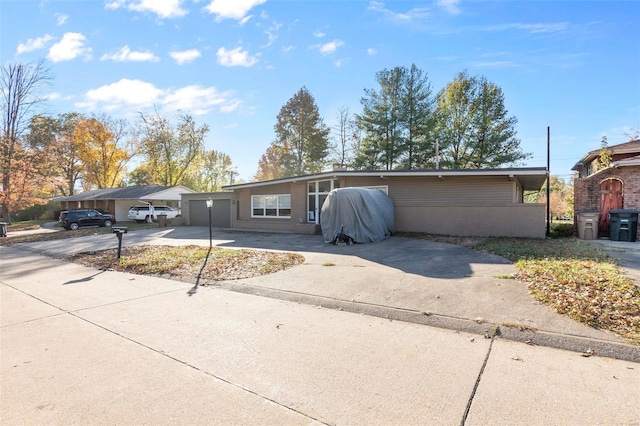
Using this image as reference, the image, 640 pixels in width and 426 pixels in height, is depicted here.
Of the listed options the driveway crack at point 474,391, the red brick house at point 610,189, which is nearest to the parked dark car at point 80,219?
the driveway crack at point 474,391

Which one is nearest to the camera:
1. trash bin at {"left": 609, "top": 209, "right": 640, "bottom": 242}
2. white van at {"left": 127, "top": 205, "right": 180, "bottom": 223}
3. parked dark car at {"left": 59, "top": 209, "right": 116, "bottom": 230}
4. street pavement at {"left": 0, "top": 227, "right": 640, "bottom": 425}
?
street pavement at {"left": 0, "top": 227, "right": 640, "bottom": 425}

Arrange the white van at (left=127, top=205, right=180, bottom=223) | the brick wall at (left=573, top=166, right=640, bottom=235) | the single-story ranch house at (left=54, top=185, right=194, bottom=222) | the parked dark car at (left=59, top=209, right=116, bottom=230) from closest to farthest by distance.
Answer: the brick wall at (left=573, top=166, right=640, bottom=235), the parked dark car at (left=59, top=209, right=116, bottom=230), the white van at (left=127, top=205, right=180, bottom=223), the single-story ranch house at (left=54, top=185, right=194, bottom=222)

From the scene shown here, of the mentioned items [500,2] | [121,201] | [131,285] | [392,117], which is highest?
[392,117]

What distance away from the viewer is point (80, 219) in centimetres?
2398

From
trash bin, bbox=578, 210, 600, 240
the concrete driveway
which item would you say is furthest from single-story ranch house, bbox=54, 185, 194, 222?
trash bin, bbox=578, 210, 600, 240

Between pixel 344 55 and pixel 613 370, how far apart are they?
47.0 feet

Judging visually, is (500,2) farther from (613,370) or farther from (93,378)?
(93,378)

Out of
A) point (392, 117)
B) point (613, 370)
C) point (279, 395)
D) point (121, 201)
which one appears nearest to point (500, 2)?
point (613, 370)

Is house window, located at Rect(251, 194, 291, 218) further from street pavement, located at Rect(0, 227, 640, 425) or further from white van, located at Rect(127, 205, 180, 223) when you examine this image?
white van, located at Rect(127, 205, 180, 223)

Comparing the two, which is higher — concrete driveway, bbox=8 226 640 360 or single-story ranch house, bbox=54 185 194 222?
single-story ranch house, bbox=54 185 194 222

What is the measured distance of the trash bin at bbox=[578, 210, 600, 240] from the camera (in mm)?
12359

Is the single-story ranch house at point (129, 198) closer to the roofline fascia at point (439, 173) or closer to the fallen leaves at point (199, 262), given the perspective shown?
the roofline fascia at point (439, 173)

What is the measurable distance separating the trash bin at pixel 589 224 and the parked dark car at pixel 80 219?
3036 cm

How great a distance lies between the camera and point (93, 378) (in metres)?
3.02
